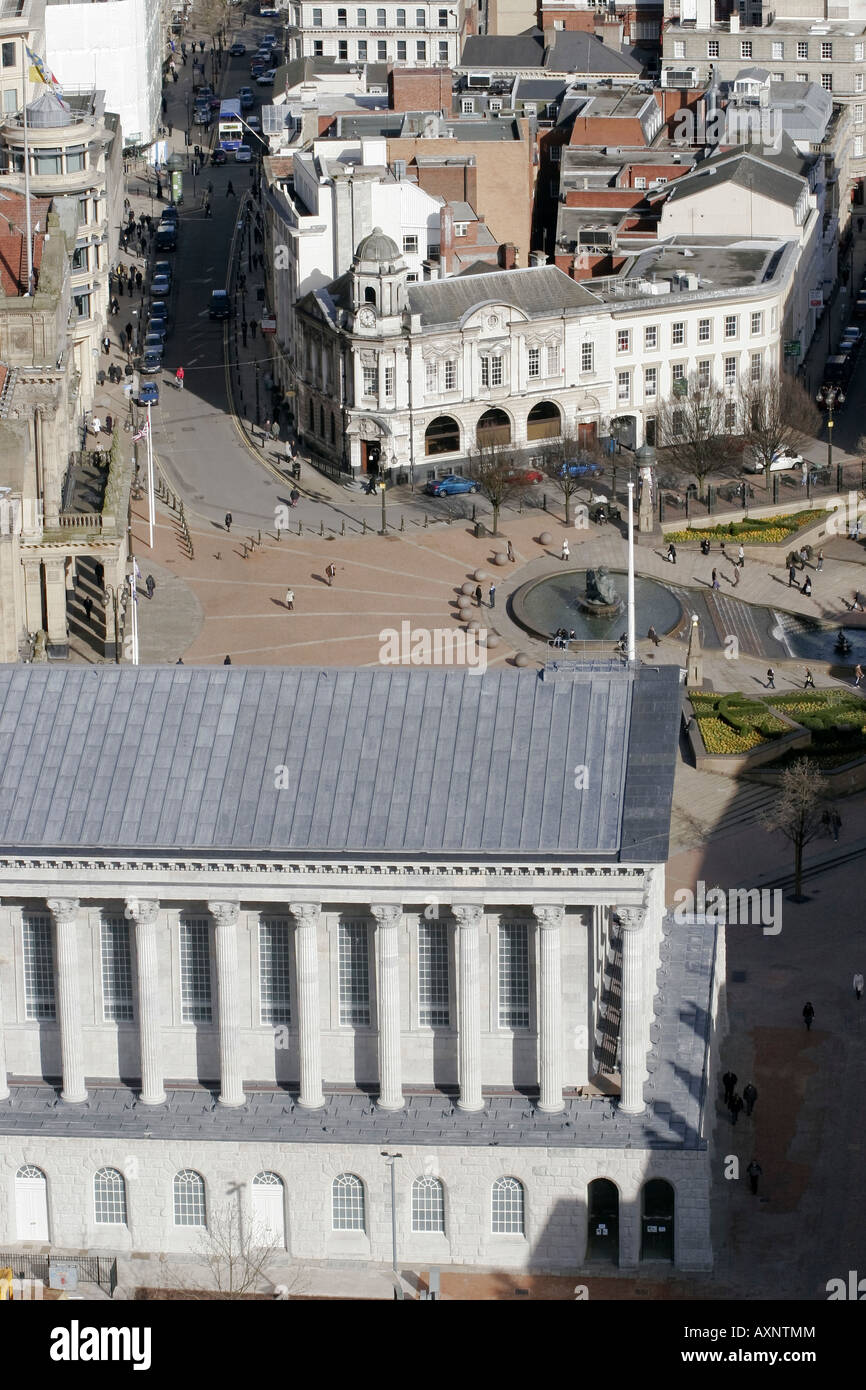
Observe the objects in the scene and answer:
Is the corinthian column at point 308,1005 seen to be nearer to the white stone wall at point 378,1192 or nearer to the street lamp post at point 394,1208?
the white stone wall at point 378,1192

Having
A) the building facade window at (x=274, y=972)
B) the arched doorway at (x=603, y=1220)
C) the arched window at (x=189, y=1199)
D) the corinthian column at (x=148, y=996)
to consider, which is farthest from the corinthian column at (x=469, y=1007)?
the corinthian column at (x=148, y=996)

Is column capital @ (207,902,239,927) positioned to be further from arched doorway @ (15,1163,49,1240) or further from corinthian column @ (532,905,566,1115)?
arched doorway @ (15,1163,49,1240)

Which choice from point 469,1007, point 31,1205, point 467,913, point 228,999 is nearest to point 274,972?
point 228,999

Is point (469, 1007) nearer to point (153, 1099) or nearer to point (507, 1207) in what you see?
point (507, 1207)

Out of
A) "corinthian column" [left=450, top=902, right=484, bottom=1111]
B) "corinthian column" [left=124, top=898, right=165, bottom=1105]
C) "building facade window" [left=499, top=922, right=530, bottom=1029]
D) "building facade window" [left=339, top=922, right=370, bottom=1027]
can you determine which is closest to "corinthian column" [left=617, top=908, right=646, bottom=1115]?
"building facade window" [left=499, top=922, right=530, bottom=1029]

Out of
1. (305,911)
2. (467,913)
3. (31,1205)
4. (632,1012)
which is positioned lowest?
(31,1205)
